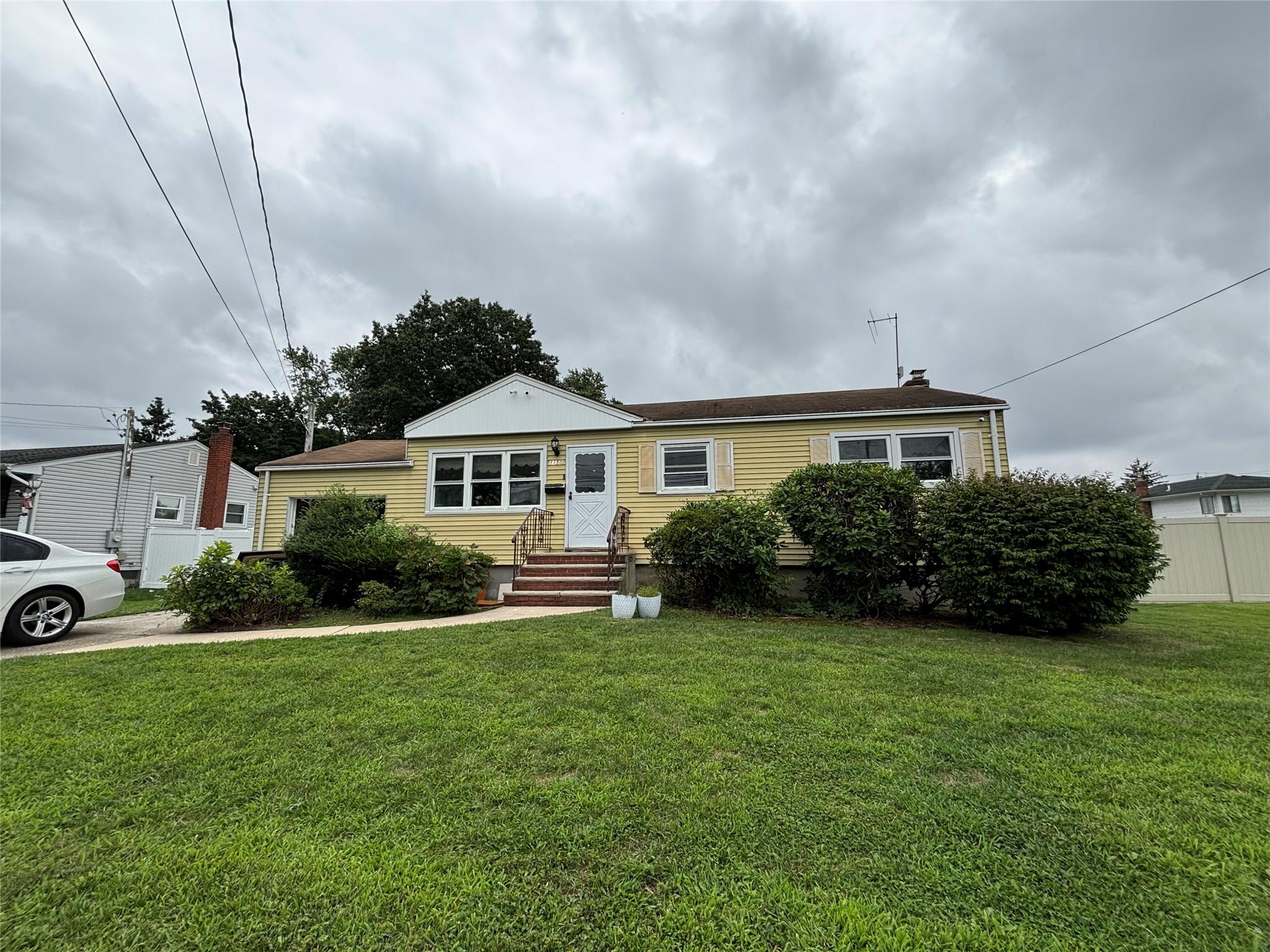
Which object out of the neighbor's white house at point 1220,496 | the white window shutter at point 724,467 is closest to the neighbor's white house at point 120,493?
the white window shutter at point 724,467

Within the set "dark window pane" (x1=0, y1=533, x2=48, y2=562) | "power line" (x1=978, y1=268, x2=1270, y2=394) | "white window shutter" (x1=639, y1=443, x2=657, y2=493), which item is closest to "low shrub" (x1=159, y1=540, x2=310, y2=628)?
"dark window pane" (x1=0, y1=533, x2=48, y2=562)

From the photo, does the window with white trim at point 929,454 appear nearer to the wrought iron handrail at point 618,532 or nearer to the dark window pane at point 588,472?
the wrought iron handrail at point 618,532

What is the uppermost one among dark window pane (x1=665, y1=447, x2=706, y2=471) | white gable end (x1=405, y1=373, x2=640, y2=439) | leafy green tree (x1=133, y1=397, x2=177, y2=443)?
leafy green tree (x1=133, y1=397, x2=177, y2=443)

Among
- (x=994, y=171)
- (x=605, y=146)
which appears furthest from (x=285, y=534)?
(x=994, y=171)

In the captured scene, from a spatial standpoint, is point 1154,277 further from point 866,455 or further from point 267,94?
point 267,94

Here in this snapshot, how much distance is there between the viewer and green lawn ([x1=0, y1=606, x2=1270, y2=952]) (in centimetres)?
150

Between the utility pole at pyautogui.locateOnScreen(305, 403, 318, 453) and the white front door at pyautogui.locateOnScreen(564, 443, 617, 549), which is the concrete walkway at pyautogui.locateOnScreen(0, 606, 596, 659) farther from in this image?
the utility pole at pyautogui.locateOnScreen(305, 403, 318, 453)

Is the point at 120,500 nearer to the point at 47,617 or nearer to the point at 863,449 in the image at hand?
the point at 47,617

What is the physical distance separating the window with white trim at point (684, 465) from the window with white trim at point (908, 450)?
94.4 inches

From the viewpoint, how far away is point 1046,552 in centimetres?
596

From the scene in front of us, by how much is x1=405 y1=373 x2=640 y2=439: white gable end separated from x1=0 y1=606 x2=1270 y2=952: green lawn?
22.9 feet

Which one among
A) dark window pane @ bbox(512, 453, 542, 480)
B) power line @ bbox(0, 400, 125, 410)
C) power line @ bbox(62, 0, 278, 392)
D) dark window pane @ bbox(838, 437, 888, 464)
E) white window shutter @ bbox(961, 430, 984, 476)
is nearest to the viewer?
power line @ bbox(62, 0, 278, 392)

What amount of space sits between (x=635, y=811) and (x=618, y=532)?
766 cm

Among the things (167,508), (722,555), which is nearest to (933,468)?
(722,555)
